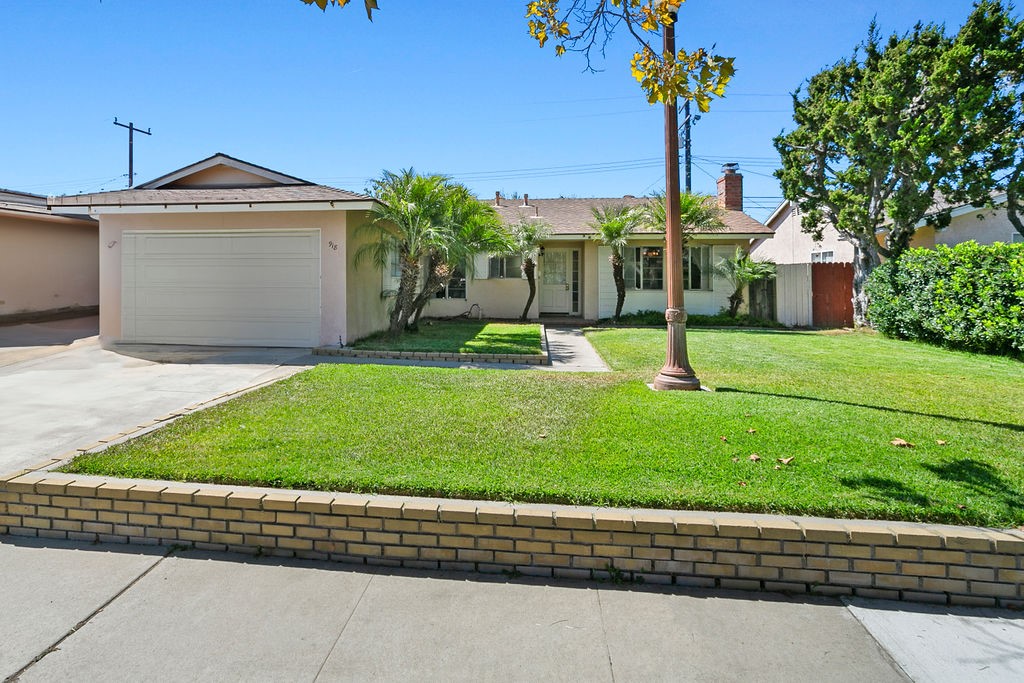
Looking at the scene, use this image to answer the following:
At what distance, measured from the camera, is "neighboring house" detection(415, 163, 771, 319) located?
1773cm

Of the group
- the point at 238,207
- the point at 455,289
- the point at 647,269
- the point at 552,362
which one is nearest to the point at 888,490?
the point at 552,362

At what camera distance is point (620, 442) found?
4.50 meters

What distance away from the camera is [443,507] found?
3.19 meters

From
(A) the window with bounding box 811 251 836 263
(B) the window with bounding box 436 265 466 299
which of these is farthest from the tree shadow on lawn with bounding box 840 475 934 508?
(A) the window with bounding box 811 251 836 263

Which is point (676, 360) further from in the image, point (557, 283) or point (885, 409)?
point (557, 283)

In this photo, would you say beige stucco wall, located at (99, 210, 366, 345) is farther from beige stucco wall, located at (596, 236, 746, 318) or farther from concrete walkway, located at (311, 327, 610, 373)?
beige stucco wall, located at (596, 236, 746, 318)

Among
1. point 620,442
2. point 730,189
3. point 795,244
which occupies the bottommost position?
point 620,442

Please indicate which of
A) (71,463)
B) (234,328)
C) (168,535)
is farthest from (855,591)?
(234,328)

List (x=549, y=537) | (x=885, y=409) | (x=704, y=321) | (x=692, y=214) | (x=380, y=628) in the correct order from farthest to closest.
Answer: (x=704, y=321) → (x=692, y=214) → (x=885, y=409) → (x=549, y=537) → (x=380, y=628)

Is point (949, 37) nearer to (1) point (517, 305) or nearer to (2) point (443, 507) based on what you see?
(1) point (517, 305)

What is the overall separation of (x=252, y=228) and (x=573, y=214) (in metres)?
11.9

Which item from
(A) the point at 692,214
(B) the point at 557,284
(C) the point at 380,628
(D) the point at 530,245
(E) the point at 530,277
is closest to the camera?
(C) the point at 380,628

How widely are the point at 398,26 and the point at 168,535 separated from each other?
5009 mm

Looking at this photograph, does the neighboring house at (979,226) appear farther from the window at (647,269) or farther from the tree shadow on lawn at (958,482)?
the tree shadow on lawn at (958,482)
